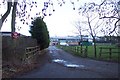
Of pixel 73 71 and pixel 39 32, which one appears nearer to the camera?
pixel 73 71

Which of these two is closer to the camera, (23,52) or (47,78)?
(47,78)

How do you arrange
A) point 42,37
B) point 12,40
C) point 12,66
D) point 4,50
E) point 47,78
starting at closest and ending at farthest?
point 47,78 → point 12,66 → point 4,50 → point 12,40 → point 42,37

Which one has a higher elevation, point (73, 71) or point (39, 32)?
point (39, 32)

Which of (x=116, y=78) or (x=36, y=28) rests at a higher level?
(x=36, y=28)

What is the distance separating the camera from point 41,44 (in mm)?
48375

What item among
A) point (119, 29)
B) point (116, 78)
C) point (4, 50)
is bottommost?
point (116, 78)

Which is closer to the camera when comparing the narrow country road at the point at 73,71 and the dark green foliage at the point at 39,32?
the narrow country road at the point at 73,71

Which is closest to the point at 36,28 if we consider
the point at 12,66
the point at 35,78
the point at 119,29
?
the point at 119,29

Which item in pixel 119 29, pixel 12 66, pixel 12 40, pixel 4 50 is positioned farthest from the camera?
pixel 119 29

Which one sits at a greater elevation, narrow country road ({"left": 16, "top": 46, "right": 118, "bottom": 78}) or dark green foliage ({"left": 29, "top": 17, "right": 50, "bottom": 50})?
dark green foliage ({"left": 29, "top": 17, "right": 50, "bottom": 50})

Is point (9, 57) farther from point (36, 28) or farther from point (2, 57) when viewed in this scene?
point (36, 28)

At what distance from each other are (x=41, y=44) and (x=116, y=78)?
1381 inches

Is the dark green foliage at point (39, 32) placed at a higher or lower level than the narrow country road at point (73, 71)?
higher

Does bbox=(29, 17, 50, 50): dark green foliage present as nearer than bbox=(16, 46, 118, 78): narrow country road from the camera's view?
No
